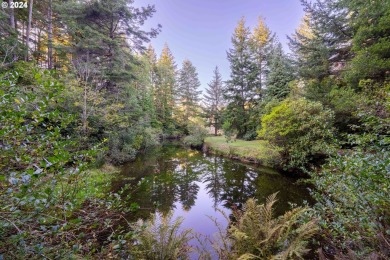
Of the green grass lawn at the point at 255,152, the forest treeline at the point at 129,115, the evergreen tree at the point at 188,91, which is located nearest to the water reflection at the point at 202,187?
the green grass lawn at the point at 255,152

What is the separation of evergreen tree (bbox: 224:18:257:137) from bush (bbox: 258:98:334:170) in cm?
873

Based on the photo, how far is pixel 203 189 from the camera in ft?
23.5

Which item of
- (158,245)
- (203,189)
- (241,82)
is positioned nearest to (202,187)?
(203,189)

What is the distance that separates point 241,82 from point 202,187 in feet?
46.0

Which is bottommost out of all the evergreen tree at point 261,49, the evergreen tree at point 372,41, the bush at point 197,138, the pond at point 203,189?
the pond at point 203,189

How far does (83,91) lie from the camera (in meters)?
7.36

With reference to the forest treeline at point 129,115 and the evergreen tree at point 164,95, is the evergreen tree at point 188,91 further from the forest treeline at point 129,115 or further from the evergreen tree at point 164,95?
the forest treeline at point 129,115

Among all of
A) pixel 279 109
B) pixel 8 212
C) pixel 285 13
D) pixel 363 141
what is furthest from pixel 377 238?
pixel 285 13

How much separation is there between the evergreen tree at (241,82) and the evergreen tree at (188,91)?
8127mm

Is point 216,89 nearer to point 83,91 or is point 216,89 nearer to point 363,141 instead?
point 83,91

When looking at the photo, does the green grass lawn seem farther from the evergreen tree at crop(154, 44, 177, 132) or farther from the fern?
the evergreen tree at crop(154, 44, 177, 132)

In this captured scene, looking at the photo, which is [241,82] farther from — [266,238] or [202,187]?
[266,238]

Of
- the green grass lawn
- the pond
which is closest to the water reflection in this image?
the pond

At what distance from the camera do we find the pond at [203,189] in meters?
5.27
